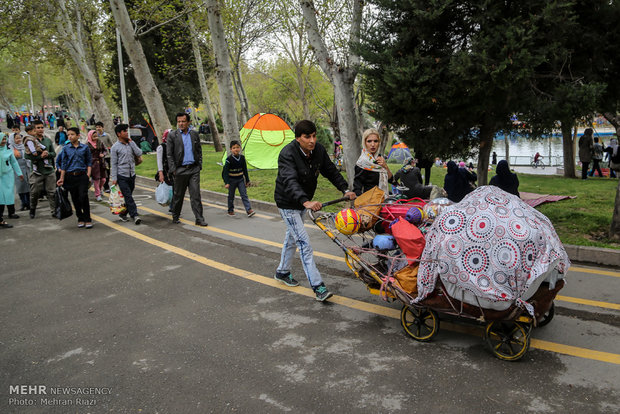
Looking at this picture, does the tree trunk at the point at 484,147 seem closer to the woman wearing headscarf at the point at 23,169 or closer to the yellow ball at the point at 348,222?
the yellow ball at the point at 348,222

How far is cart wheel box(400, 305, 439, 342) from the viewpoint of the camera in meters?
3.82

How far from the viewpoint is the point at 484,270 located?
326cm

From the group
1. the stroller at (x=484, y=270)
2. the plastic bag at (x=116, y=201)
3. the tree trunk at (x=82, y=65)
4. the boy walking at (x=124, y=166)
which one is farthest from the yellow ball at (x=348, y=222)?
the tree trunk at (x=82, y=65)

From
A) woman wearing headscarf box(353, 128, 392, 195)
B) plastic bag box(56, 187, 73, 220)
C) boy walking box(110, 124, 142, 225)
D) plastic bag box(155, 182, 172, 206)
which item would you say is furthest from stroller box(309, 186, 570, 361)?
plastic bag box(56, 187, 73, 220)

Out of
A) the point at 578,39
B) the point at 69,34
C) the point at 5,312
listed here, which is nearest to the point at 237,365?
the point at 5,312

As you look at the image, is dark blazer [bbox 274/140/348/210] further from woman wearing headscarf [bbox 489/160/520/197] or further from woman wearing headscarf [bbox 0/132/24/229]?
woman wearing headscarf [bbox 0/132/24/229]

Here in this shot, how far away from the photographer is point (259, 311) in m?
4.64

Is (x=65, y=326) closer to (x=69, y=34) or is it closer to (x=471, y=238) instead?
(x=471, y=238)

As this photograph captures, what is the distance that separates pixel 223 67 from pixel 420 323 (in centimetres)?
1066

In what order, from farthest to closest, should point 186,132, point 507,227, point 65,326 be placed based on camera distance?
point 186,132 → point 65,326 → point 507,227

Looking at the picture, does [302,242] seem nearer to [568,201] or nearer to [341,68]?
[341,68]

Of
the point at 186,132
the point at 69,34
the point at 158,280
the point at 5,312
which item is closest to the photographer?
the point at 5,312

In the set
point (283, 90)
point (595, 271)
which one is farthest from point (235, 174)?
point (283, 90)

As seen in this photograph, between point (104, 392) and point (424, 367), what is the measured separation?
8.16 ft
